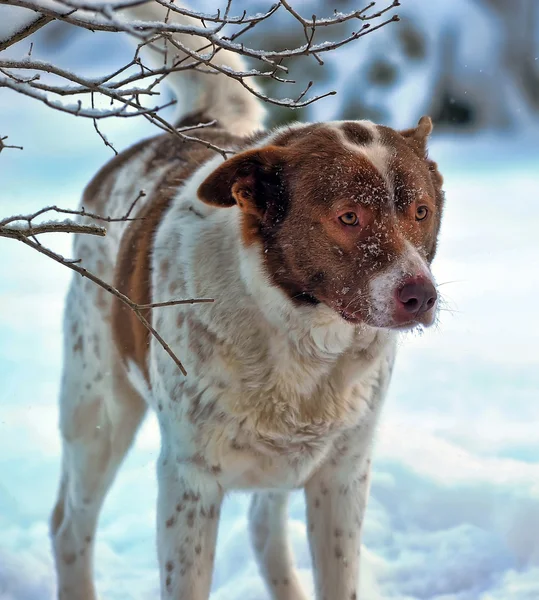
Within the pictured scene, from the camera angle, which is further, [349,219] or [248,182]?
[248,182]

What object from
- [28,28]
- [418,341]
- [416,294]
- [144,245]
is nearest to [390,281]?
[416,294]

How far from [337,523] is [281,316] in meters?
0.89

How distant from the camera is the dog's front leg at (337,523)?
305 centimetres

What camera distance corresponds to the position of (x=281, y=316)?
106 inches

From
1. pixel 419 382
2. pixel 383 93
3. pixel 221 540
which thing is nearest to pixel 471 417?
pixel 419 382

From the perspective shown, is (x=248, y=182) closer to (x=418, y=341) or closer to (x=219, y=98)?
(x=219, y=98)

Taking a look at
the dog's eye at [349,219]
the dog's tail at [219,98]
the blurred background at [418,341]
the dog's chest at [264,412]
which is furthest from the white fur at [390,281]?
the dog's tail at [219,98]

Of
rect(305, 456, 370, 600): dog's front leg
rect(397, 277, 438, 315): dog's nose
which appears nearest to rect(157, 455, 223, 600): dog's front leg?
rect(305, 456, 370, 600): dog's front leg

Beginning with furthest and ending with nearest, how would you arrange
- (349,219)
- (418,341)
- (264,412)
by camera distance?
(418,341), (264,412), (349,219)

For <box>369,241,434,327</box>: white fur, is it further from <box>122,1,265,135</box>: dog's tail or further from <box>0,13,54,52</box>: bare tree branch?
<box>122,1,265,135</box>: dog's tail

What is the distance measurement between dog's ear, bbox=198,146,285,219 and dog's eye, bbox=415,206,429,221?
16.8 inches

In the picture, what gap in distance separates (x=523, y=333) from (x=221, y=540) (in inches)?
139

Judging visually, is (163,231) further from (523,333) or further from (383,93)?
(383,93)

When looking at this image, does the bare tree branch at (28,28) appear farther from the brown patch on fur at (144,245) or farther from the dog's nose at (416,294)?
the brown patch on fur at (144,245)
